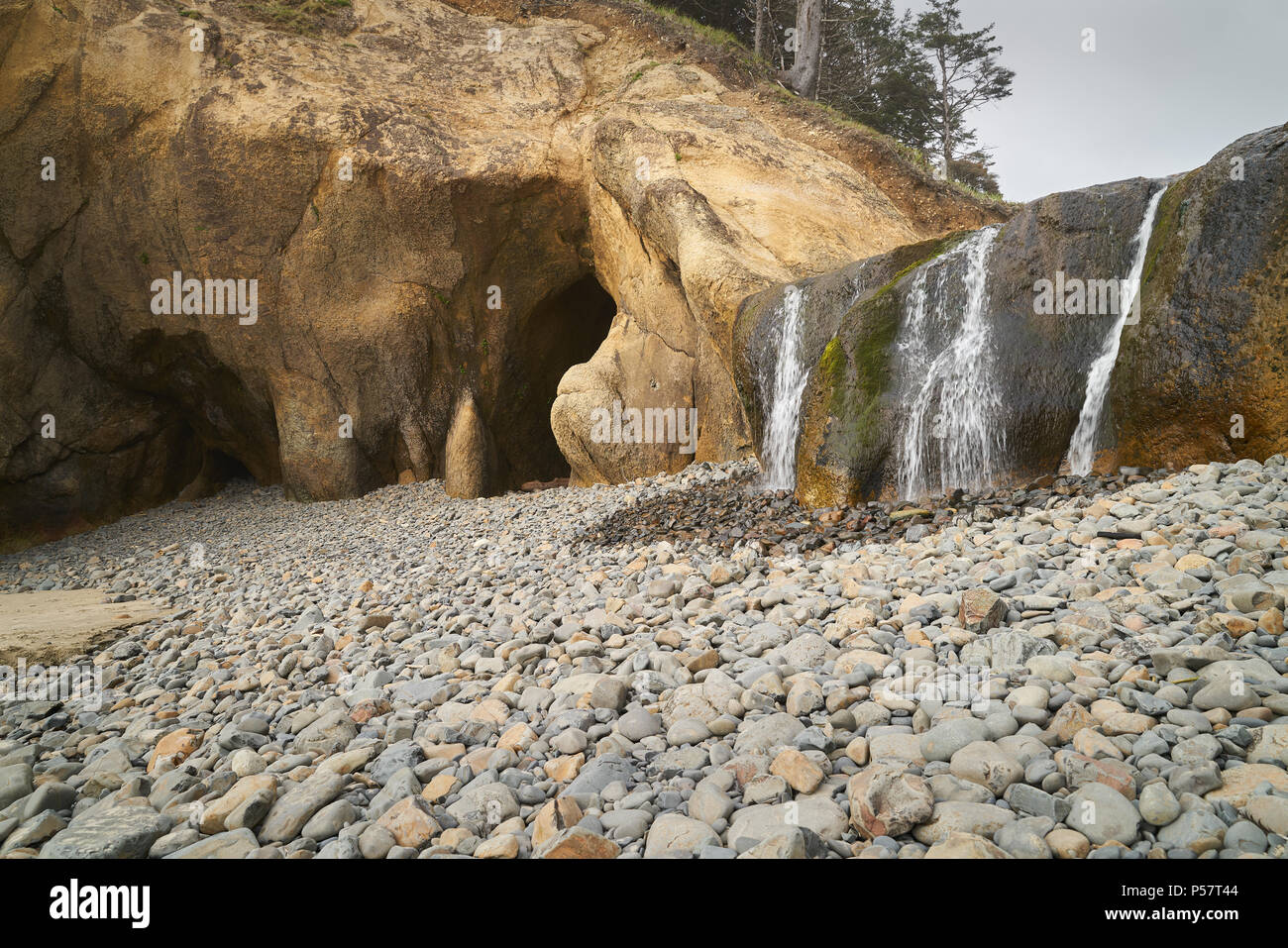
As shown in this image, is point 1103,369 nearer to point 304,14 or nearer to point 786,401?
point 786,401

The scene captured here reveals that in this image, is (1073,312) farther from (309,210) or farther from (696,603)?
(309,210)

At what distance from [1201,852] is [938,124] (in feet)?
91.5

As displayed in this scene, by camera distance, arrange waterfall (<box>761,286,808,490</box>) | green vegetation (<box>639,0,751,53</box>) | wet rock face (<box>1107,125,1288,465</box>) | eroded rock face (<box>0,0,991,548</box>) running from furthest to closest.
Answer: green vegetation (<box>639,0,751,53</box>)
eroded rock face (<box>0,0,991,548</box>)
waterfall (<box>761,286,808,490</box>)
wet rock face (<box>1107,125,1288,465</box>)

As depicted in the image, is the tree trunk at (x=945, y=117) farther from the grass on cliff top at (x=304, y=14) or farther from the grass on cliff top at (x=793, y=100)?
the grass on cliff top at (x=304, y=14)

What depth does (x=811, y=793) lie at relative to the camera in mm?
2391

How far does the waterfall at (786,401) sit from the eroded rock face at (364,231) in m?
1.85

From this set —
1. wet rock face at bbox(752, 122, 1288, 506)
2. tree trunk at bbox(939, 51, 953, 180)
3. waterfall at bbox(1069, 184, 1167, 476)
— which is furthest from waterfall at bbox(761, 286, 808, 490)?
tree trunk at bbox(939, 51, 953, 180)

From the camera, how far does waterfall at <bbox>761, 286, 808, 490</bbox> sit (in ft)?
26.9

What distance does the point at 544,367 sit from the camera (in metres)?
15.0

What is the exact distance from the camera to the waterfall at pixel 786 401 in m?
8.21

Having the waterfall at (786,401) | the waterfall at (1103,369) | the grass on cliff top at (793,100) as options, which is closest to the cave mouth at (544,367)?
the grass on cliff top at (793,100)

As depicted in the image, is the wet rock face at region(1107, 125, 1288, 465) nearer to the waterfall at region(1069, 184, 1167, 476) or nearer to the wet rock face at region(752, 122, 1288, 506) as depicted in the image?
the wet rock face at region(752, 122, 1288, 506)

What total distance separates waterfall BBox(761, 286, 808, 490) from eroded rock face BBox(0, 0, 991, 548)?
1853 millimetres

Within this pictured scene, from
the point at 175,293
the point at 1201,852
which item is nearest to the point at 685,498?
the point at 1201,852
